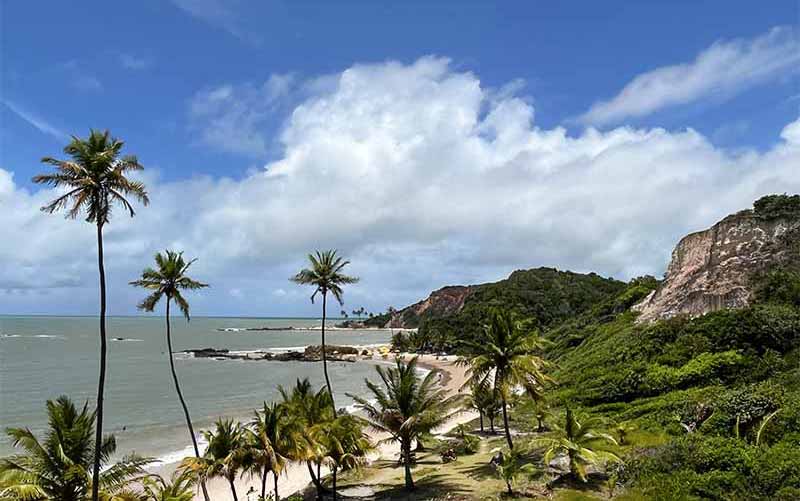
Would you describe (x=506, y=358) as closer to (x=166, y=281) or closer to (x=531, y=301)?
Answer: (x=166, y=281)

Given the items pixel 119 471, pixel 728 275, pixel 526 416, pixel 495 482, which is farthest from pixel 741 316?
pixel 119 471

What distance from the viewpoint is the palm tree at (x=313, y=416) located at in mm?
20469

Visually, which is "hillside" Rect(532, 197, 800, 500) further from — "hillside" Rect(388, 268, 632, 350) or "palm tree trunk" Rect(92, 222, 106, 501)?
"hillside" Rect(388, 268, 632, 350)

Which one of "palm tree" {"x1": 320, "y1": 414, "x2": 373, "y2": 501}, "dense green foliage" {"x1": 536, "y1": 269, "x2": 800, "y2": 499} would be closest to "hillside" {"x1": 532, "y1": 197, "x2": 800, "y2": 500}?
"dense green foliage" {"x1": 536, "y1": 269, "x2": 800, "y2": 499}

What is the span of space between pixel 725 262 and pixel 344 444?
114 feet

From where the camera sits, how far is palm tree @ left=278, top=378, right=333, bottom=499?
20469 mm

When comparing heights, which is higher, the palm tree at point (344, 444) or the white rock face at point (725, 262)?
the white rock face at point (725, 262)

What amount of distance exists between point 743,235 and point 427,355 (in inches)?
3017

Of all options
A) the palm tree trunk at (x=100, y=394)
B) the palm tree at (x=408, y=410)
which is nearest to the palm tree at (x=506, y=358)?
the palm tree at (x=408, y=410)

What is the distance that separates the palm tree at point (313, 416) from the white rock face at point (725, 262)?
31449mm

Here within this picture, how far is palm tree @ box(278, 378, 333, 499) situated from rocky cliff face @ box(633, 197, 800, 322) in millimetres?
31370

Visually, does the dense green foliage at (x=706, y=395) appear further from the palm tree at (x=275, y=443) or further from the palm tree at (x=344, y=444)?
the palm tree at (x=275, y=443)

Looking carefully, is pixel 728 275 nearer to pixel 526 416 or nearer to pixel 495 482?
pixel 526 416

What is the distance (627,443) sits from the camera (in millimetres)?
25047
